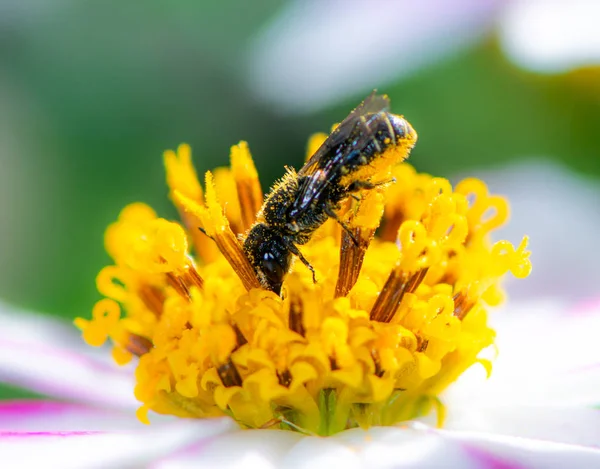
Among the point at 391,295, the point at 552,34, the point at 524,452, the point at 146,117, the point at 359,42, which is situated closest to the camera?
the point at 524,452

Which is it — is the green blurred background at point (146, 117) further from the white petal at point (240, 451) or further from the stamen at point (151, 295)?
the white petal at point (240, 451)

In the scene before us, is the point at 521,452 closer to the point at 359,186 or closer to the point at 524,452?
the point at 524,452

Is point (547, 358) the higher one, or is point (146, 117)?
point (146, 117)

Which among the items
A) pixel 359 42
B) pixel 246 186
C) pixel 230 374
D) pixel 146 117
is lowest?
pixel 230 374

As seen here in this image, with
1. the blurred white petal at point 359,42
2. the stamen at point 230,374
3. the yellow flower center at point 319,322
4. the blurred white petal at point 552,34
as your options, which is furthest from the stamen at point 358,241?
the blurred white petal at point 359,42

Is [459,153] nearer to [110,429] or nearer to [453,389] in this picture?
[453,389]

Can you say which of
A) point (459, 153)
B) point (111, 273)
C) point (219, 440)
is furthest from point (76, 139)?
point (219, 440)

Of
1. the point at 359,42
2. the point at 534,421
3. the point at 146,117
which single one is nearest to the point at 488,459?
the point at 534,421
